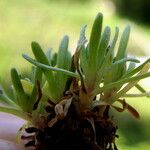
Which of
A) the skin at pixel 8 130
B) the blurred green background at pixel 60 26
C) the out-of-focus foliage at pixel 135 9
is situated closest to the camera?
the skin at pixel 8 130

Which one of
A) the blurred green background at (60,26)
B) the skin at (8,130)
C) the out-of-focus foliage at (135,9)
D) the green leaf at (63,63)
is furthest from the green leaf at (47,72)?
the out-of-focus foliage at (135,9)

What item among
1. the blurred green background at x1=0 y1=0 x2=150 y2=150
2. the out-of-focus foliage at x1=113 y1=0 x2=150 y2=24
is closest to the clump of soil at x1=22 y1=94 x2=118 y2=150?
the blurred green background at x1=0 y1=0 x2=150 y2=150

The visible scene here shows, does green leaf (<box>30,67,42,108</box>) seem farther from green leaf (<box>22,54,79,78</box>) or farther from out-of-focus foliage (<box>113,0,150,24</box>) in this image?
out-of-focus foliage (<box>113,0,150,24</box>)

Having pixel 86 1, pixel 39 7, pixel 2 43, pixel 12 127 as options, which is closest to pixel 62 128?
pixel 12 127

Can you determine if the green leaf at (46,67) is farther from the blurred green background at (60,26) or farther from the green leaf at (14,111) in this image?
the blurred green background at (60,26)

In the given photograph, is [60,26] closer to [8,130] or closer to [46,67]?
[8,130]

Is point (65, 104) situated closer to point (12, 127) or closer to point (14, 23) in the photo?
point (12, 127)

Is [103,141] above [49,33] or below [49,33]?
below
